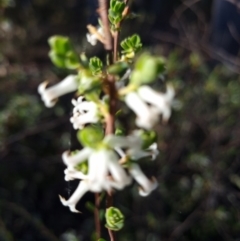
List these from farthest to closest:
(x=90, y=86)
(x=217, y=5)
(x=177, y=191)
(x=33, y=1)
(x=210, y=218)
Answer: (x=217, y=5)
(x=33, y=1)
(x=177, y=191)
(x=210, y=218)
(x=90, y=86)

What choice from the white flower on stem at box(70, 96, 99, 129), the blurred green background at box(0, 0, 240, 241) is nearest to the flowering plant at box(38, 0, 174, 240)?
the white flower on stem at box(70, 96, 99, 129)

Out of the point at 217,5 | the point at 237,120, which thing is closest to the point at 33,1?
the point at 217,5

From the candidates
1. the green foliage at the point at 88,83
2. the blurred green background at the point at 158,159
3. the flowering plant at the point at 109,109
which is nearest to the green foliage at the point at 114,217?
the flowering plant at the point at 109,109

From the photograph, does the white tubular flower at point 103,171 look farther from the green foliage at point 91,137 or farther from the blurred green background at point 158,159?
the blurred green background at point 158,159

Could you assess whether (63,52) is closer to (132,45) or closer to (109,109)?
(109,109)

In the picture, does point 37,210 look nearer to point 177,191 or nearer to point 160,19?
point 177,191

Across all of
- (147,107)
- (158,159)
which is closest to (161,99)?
(147,107)
